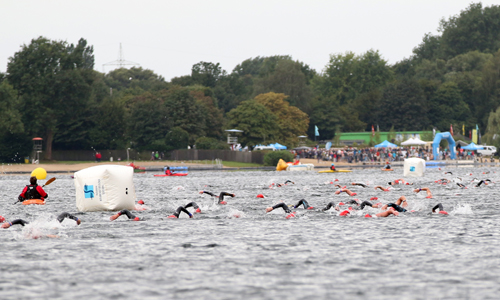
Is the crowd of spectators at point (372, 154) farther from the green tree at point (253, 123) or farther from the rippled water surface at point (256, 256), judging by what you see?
the rippled water surface at point (256, 256)

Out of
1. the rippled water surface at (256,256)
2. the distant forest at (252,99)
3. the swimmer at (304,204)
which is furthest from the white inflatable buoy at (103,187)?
the distant forest at (252,99)

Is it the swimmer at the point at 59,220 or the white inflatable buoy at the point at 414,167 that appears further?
the white inflatable buoy at the point at 414,167

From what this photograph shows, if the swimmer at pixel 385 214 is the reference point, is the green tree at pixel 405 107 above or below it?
above

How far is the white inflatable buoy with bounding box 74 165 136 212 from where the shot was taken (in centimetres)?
2373

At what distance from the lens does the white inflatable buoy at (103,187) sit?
77.9ft

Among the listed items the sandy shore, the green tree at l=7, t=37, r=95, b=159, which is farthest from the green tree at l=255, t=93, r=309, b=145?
the green tree at l=7, t=37, r=95, b=159

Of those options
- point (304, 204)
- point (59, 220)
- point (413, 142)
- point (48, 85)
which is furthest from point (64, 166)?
point (59, 220)

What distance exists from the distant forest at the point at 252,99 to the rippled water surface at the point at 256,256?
6841 centimetres

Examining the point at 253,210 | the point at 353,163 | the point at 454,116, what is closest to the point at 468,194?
the point at 253,210

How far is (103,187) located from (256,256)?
11261 mm

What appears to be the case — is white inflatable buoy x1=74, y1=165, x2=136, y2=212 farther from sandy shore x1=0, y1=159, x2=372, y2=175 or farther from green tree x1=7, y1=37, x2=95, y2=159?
green tree x1=7, y1=37, x2=95, y2=159

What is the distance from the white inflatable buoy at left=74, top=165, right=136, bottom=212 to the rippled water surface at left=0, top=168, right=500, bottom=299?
0.58 metres

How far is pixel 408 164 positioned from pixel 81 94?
55.8 meters

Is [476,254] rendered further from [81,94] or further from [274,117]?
[274,117]
